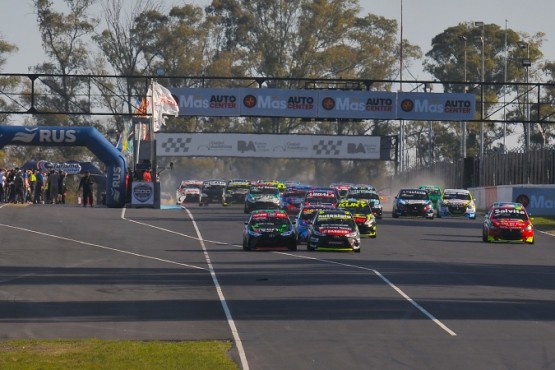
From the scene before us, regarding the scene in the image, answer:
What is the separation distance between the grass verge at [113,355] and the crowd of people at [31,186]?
3904 centimetres

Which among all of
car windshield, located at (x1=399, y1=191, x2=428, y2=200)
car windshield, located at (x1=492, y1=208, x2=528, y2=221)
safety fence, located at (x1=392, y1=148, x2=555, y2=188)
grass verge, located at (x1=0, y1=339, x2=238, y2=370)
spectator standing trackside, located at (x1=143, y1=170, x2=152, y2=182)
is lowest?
grass verge, located at (x1=0, y1=339, x2=238, y2=370)

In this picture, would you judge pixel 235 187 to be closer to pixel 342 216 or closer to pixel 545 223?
pixel 545 223

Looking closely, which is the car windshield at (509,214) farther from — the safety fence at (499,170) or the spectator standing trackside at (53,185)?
the spectator standing trackside at (53,185)

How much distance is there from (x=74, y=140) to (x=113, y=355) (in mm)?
39136

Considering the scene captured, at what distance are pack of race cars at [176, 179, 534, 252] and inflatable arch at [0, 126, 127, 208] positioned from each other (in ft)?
24.4

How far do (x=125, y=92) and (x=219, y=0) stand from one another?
1394 cm

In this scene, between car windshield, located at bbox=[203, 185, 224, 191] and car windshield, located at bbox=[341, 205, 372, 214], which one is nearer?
car windshield, located at bbox=[341, 205, 372, 214]

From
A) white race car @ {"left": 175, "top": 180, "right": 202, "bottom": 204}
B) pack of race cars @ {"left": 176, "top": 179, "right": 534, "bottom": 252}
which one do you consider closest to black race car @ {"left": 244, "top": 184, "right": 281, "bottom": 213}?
pack of race cars @ {"left": 176, "top": 179, "right": 534, "bottom": 252}

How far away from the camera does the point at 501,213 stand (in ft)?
151

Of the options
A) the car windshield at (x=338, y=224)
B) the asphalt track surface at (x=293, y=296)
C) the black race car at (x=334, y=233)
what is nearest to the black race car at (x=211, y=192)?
the asphalt track surface at (x=293, y=296)

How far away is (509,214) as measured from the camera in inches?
1816

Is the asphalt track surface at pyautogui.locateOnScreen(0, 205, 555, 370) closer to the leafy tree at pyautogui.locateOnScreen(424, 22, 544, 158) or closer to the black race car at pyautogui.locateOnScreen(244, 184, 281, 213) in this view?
the black race car at pyautogui.locateOnScreen(244, 184, 281, 213)

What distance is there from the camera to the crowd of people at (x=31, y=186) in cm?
5984

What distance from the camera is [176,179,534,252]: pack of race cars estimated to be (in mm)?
40500
